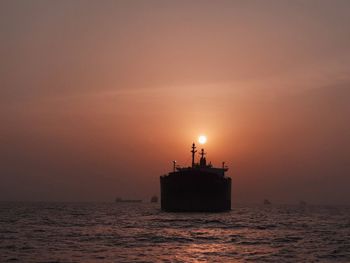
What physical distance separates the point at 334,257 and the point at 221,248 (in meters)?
6.57

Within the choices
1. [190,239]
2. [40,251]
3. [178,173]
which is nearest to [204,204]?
[178,173]

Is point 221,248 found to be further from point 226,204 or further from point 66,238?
point 226,204

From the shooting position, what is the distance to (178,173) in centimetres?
7925

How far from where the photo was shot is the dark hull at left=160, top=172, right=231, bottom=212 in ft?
253

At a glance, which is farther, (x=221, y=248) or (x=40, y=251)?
(x=221, y=248)

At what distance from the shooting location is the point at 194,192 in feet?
253

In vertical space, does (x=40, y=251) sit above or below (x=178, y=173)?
below

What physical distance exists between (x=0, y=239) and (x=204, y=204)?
152 ft

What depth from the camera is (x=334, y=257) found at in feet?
90.5

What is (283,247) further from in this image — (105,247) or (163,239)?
(105,247)

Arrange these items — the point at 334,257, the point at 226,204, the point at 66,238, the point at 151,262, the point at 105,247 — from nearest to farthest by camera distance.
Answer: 1. the point at 151,262
2. the point at 334,257
3. the point at 105,247
4. the point at 66,238
5. the point at 226,204

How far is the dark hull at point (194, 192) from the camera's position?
253ft

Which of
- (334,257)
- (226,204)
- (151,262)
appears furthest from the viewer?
(226,204)

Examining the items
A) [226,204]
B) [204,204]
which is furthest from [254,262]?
[226,204]
